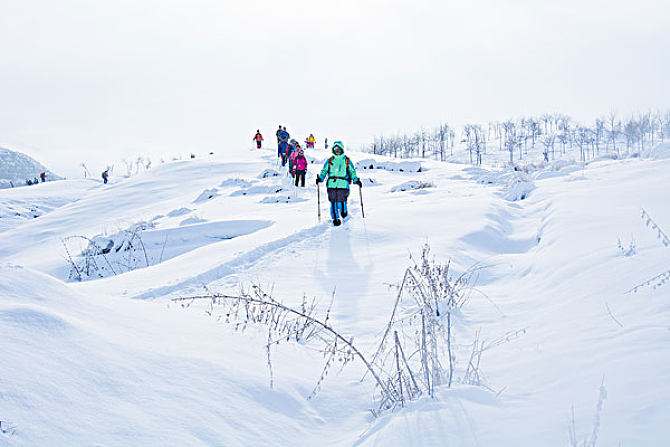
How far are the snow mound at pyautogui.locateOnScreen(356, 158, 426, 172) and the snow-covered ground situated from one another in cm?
1934

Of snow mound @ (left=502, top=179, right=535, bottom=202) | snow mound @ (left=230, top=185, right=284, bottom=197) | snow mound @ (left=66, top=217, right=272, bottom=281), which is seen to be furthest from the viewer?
snow mound @ (left=230, top=185, right=284, bottom=197)

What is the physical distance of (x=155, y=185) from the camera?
1086 inches

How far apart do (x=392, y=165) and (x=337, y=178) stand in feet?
62.1

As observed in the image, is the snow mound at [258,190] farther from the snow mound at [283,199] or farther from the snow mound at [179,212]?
the snow mound at [179,212]

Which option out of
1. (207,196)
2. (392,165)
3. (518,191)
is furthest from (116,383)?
(392,165)

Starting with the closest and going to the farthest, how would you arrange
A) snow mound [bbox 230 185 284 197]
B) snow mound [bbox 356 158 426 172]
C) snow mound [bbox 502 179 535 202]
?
1. snow mound [bbox 502 179 535 202]
2. snow mound [bbox 230 185 284 197]
3. snow mound [bbox 356 158 426 172]

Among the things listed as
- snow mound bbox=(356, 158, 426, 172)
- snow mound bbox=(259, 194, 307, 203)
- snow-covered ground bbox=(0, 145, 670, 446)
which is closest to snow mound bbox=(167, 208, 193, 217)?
snow mound bbox=(259, 194, 307, 203)

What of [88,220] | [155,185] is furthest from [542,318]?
[155,185]

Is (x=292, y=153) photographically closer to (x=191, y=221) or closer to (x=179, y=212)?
(x=179, y=212)

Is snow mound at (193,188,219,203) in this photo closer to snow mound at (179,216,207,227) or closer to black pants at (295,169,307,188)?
black pants at (295,169,307,188)

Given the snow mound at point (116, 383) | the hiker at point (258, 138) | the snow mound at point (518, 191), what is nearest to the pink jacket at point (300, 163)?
the snow mound at point (518, 191)

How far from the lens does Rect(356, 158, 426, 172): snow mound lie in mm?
29094

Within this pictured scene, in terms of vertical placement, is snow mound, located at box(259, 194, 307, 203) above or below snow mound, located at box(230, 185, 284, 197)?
below

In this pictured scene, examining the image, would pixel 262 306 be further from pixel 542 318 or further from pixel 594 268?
pixel 594 268
